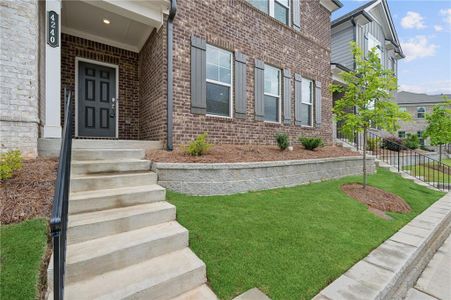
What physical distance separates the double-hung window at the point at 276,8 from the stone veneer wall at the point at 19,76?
596 centimetres

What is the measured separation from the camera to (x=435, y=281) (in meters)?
3.00

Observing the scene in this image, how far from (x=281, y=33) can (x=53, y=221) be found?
8.39 metres

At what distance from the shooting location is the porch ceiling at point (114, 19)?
496cm

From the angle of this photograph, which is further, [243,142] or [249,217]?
[243,142]

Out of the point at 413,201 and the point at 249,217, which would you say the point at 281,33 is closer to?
the point at 413,201

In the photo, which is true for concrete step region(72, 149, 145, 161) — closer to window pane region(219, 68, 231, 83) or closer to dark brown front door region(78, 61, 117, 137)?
dark brown front door region(78, 61, 117, 137)

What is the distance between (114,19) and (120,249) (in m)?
5.42

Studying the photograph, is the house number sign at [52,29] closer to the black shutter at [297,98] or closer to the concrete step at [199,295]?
the concrete step at [199,295]

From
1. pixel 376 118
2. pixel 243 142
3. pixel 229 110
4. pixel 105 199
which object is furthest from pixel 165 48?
pixel 376 118

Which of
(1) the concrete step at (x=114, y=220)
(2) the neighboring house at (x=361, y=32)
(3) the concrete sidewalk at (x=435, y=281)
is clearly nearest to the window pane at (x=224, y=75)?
(1) the concrete step at (x=114, y=220)

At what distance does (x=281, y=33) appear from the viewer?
790 cm

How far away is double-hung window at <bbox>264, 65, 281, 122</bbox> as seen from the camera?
7.53 meters

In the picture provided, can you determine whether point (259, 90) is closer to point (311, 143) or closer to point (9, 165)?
point (311, 143)

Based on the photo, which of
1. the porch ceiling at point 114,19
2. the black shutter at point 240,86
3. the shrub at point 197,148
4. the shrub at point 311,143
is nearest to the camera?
the shrub at point 197,148
